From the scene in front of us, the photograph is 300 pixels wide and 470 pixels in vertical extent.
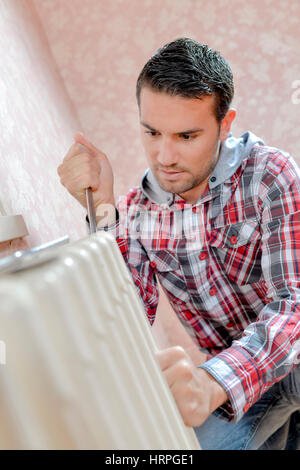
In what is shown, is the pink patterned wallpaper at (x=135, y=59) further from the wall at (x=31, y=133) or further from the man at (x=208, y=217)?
the man at (x=208, y=217)

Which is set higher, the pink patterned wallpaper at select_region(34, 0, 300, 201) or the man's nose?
the pink patterned wallpaper at select_region(34, 0, 300, 201)

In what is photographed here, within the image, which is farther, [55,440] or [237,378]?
[237,378]

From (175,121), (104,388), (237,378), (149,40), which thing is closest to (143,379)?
(104,388)

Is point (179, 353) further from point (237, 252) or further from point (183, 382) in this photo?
point (237, 252)

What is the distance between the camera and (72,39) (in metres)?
1.88

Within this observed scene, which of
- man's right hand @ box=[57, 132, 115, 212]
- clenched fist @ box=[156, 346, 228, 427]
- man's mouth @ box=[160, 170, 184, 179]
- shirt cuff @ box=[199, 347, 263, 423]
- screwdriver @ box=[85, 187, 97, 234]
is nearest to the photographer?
clenched fist @ box=[156, 346, 228, 427]

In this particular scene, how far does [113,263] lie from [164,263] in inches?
35.7

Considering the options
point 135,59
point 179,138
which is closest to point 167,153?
Answer: point 179,138

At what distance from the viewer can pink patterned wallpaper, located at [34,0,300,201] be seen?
1818 mm

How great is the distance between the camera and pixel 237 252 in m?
1.25

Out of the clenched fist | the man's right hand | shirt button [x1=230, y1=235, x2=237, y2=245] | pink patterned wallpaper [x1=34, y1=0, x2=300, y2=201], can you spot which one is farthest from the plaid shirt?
pink patterned wallpaper [x1=34, y1=0, x2=300, y2=201]

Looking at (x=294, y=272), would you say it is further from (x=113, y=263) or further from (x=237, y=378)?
(x=113, y=263)

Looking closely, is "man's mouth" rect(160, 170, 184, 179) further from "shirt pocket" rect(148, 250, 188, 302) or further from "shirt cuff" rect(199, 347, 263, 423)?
"shirt cuff" rect(199, 347, 263, 423)

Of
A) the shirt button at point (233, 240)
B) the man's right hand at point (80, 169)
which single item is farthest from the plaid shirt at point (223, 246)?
the man's right hand at point (80, 169)
